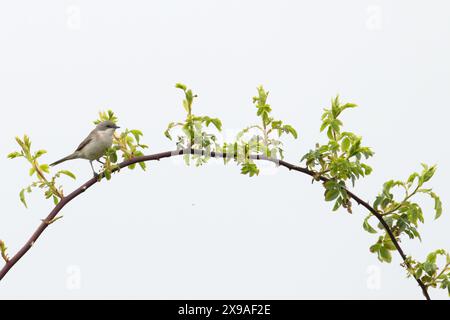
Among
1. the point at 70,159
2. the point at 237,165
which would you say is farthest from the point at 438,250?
the point at 70,159

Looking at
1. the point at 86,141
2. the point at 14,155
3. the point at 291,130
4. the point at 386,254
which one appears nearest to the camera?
the point at 14,155

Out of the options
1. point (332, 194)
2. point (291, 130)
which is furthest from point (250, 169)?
point (332, 194)

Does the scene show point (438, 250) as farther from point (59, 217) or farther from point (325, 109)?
point (59, 217)

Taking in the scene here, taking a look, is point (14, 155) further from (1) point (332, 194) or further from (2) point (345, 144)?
(2) point (345, 144)

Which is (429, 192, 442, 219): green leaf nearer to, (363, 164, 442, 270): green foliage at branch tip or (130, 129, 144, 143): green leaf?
(363, 164, 442, 270): green foliage at branch tip

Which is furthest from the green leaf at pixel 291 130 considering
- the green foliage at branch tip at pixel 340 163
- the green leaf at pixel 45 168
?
the green leaf at pixel 45 168

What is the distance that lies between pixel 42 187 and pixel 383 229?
9.96 feet

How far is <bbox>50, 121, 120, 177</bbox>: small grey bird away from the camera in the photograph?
558 cm

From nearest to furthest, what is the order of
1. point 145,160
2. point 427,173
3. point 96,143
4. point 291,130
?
1. point 145,160
2. point 291,130
3. point 427,173
4. point 96,143

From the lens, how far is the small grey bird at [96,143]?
558 centimetres

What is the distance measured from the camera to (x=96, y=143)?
229 inches

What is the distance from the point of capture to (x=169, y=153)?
493 centimetres

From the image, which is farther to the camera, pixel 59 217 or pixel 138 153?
pixel 138 153

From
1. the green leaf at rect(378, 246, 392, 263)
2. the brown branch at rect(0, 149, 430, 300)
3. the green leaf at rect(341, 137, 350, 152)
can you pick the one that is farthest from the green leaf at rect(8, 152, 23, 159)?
the green leaf at rect(378, 246, 392, 263)
